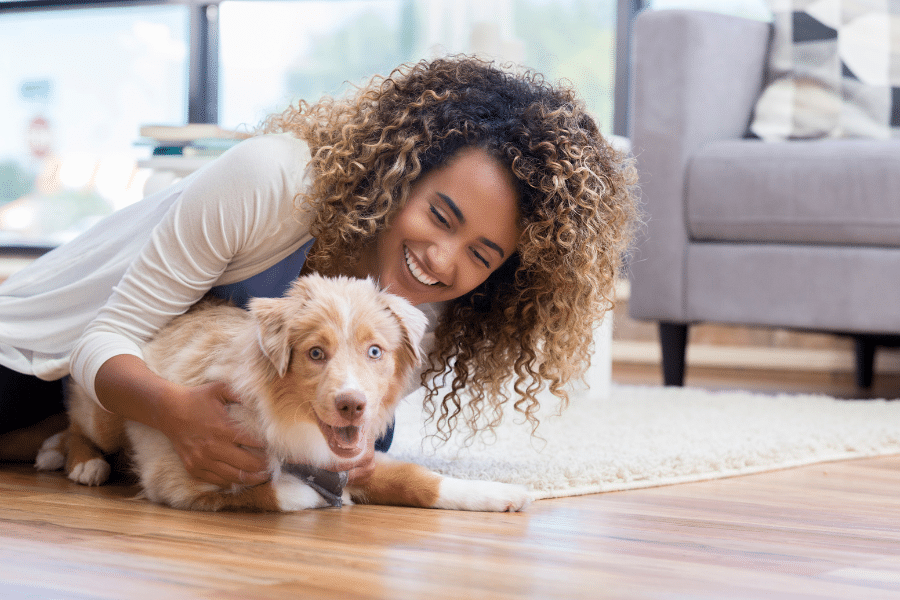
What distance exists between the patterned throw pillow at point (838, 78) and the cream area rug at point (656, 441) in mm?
1070

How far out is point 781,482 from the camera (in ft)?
6.06

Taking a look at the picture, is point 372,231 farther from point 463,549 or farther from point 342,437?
point 463,549

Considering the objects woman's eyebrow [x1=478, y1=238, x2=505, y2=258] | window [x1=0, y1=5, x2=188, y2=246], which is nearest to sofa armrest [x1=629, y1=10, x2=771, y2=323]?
woman's eyebrow [x1=478, y1=238, x2=505, y2=258]

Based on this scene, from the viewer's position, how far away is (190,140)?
262 centimetres

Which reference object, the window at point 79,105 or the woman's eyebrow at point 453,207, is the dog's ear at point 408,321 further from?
the window at point 79,105

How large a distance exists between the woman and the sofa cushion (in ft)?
4.39

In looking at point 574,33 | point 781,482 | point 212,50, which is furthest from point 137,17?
point 781,482

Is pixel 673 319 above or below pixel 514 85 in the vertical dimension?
below

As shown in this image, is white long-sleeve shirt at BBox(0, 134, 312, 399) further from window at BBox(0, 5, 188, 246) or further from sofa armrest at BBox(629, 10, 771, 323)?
window at BBox(0, 5, 188, 246)

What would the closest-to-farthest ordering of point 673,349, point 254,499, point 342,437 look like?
point 342,437
point 254,499
point 673,349

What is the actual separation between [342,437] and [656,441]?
3.67 feet

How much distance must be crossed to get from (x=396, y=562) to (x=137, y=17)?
Answer: 515 cm

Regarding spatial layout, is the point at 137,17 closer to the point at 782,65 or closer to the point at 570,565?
the point at 782,65

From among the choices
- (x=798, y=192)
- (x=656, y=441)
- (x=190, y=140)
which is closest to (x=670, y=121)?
(x=798, y=192)
